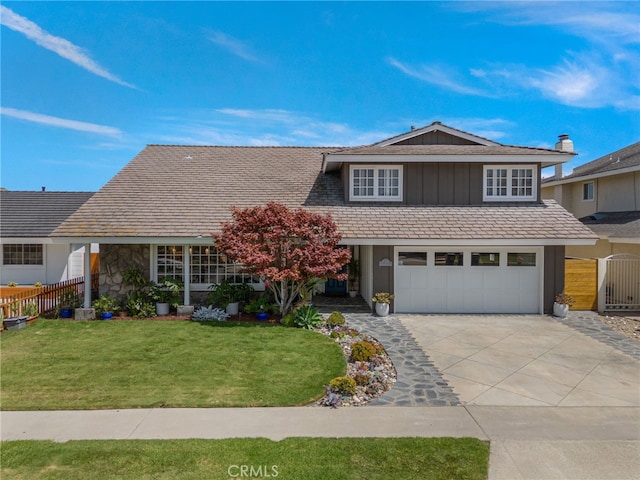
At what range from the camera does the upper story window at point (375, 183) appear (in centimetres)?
1366

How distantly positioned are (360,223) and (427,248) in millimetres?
2507

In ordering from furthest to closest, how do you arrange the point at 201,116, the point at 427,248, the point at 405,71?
1. the point at 201,116
2. the point at 405,71
3. the point at 427,248

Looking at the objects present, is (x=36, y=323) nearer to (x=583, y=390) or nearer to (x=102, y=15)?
(x=102, y=15)

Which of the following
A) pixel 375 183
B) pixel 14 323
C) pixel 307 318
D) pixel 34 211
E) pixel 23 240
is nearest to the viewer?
pixel 14 323

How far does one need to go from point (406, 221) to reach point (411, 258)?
1345mm

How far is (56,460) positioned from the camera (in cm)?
425

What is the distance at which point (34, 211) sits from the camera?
19.2 m

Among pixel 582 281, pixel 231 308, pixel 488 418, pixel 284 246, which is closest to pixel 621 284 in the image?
pixel 582 281

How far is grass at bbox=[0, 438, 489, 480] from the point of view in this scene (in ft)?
13.1

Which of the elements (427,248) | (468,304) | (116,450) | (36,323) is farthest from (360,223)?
(36,323)

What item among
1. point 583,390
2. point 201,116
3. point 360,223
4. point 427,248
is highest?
point 201,116

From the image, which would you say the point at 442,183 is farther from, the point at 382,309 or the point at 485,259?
the point at 382,309

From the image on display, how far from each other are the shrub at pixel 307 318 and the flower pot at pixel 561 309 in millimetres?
8009

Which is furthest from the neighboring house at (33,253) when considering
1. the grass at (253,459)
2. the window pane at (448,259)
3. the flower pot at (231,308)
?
the window pane at (448,259)
